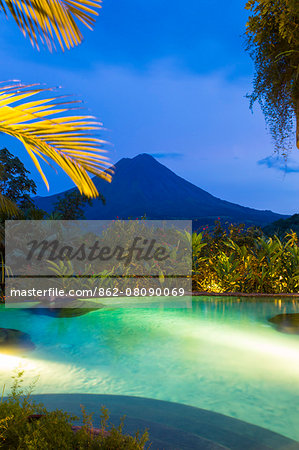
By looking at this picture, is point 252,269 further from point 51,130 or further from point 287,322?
point 51,130

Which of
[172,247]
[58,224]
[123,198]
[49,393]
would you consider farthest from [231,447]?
[123,198]

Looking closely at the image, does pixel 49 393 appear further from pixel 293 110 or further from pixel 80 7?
pixel 293 110

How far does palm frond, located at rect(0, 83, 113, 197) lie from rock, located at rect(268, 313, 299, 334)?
403cm

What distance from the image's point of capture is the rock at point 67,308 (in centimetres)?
620

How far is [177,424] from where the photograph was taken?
106 inches

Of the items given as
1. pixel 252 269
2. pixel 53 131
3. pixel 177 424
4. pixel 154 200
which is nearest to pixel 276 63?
pixel 252 269

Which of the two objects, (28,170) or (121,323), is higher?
(28,170)

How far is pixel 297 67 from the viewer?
5.86 meters

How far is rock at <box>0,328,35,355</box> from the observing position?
448 centimetres

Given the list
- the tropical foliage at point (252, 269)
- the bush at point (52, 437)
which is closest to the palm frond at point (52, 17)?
the bush at point (52, 437)

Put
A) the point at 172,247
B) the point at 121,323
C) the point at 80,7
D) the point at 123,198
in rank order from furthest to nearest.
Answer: the point at 123,198 < the point at 172,247 < the point at 121,323 < the point at 80,7

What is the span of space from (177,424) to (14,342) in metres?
2.84

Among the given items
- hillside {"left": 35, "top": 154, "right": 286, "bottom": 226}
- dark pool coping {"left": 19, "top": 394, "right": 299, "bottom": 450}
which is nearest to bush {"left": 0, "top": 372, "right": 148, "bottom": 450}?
dark pool coping {"left": 19, "top": 394, "right": 299, "bottom": 450}

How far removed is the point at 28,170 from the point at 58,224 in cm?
1083
